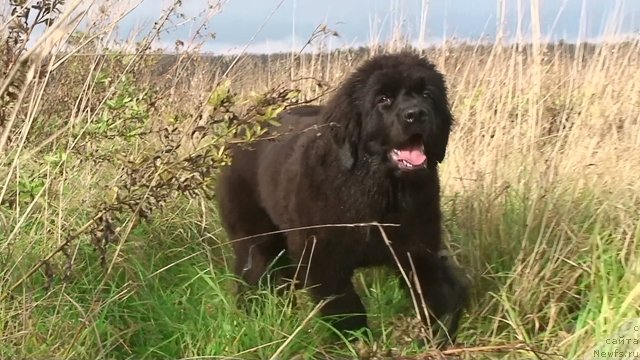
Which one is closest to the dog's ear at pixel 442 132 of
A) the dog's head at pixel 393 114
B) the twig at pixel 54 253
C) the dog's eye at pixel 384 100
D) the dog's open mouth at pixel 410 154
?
the dog's head at pixel 393 114

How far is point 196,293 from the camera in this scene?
319cm

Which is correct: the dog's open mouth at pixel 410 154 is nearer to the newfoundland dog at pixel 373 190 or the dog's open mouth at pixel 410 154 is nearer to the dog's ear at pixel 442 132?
the newfoundland dog at pixel 373 190

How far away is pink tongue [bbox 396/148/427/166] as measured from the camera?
3.15 meters

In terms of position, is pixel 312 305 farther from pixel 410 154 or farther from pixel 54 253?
pixel 54 253

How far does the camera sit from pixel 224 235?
406cm

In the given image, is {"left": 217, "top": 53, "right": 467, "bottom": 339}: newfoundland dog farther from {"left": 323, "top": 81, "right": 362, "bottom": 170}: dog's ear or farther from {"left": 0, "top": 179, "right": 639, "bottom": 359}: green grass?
{"left": 0, "top": 179, "right": 639, "bottom": 359}: green grass

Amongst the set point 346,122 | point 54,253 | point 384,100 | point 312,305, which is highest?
point 384,100

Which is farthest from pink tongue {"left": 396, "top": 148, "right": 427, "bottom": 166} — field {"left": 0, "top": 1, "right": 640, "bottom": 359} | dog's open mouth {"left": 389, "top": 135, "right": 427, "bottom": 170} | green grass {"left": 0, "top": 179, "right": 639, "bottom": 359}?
green grass {"left": 0, "top": 179, "right": 639, "bottom": 359}

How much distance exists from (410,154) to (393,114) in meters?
0.18

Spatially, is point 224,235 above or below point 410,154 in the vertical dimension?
below

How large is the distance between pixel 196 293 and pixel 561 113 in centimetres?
243

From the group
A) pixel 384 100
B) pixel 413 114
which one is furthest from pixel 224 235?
pixel 413 114

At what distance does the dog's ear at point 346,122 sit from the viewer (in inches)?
126

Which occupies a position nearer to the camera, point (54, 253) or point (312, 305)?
point (54, 253)
